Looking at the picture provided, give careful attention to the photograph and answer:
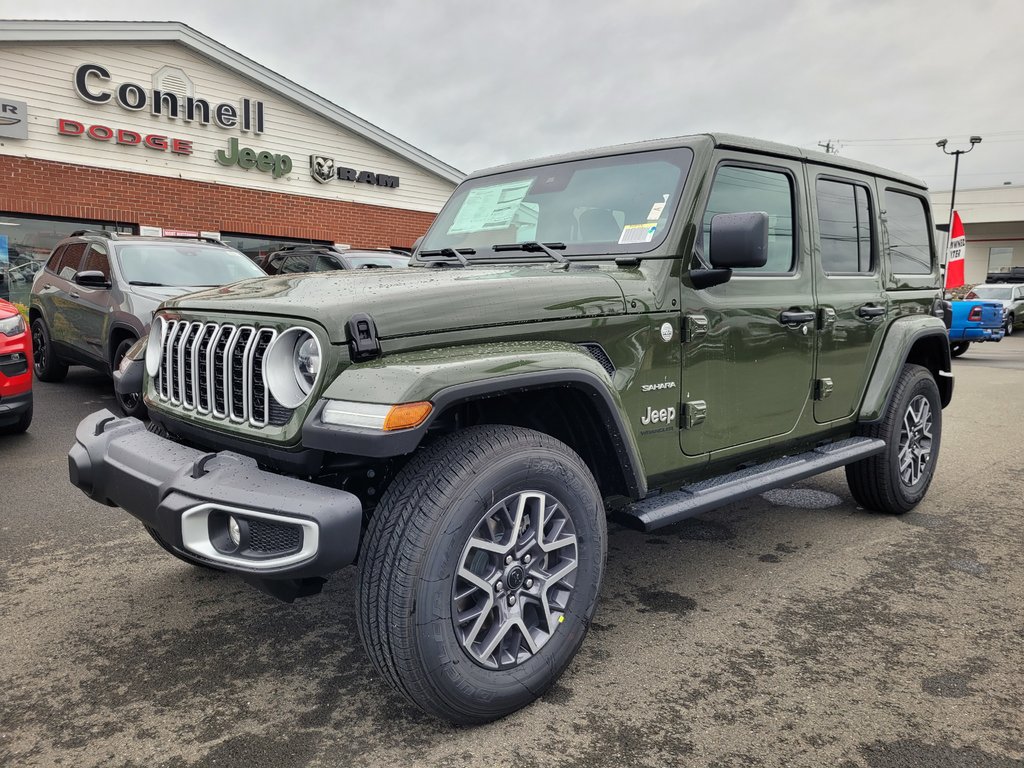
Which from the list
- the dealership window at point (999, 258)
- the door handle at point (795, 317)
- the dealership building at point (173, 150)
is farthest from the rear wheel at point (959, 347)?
the dealership window at point (999, 258)

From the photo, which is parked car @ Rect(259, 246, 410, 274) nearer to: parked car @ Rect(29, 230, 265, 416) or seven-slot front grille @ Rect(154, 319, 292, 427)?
parked car @ Rect(29, 230, 265, 416)

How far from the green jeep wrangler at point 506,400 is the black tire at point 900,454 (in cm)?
39

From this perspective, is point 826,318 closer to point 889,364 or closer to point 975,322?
point 889,364

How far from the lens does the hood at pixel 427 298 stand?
224 centimetres

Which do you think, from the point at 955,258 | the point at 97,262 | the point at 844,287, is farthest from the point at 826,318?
the point at 955,258

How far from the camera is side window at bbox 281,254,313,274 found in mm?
10719

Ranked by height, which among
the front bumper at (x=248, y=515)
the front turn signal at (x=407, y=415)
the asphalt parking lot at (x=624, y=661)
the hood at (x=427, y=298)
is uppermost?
the hood at (x=427, y=298)

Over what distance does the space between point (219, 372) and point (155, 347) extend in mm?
573

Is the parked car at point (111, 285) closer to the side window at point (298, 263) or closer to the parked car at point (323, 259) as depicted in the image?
the parked car at point (323, 259)

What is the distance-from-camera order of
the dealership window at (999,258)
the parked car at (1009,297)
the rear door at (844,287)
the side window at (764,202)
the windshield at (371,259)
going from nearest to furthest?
the side window at (764,202) < the rear door at (844,287) < the windshield at (371,259) < the parked car at (1009,297) < the dealership window at (999,258)

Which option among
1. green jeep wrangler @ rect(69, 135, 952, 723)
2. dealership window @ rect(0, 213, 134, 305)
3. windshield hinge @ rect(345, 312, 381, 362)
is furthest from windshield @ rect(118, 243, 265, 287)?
dealership window @ rect(0, 213, 134, 305)

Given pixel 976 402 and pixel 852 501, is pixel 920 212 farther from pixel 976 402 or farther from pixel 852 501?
pixel 976 402

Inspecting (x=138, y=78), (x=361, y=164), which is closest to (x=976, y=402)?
(x=361, y=164)

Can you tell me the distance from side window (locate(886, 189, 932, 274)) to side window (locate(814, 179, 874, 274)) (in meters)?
0.28
